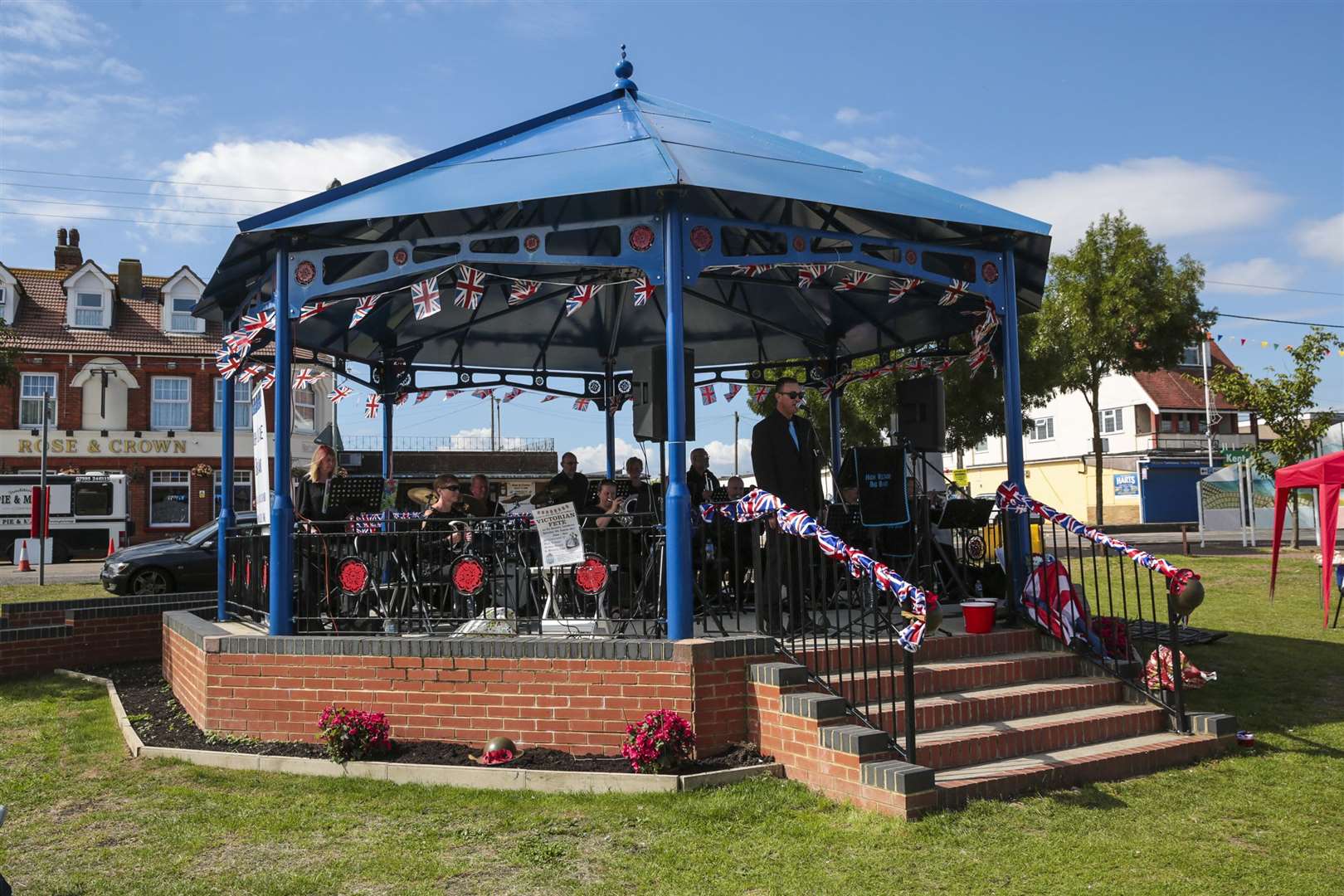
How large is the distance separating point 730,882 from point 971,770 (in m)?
2.01

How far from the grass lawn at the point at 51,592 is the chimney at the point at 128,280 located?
21.7 m

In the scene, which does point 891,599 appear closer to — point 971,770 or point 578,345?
point 971,770

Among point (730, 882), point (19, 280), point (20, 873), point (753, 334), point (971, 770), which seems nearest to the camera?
point (730, 882)

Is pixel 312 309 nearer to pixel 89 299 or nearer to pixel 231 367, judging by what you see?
pixel 231 367

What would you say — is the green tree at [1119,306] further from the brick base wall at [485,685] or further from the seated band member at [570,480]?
the brick base wall at [485,685]

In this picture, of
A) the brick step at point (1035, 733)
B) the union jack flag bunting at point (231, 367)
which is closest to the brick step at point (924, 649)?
the brick step at point (1035, 733)

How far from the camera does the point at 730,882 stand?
475 cm

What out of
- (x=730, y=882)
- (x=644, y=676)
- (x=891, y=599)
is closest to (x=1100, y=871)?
(x=730, y=882)

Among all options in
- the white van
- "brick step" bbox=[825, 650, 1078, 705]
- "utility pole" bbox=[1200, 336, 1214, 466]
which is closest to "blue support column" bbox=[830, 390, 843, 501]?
"brick step" bbox=[825, 650, 1078, 705]

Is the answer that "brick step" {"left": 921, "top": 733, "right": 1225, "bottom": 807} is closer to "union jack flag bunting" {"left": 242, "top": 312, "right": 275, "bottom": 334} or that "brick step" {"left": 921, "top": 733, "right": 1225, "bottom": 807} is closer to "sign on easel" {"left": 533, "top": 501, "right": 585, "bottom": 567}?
"sign on easel" {"left": 533, "top": 501, "right": 585, "bottom": 567}

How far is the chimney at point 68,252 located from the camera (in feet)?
128

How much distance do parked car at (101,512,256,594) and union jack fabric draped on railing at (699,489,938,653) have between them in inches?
474

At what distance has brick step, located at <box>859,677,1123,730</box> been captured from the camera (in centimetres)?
655

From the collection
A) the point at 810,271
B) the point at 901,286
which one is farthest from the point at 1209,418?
the point at 810,271
